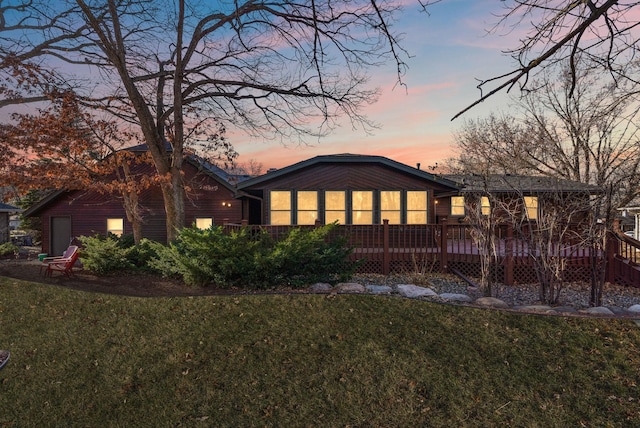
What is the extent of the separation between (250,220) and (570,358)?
16.4m

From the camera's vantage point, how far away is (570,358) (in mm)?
4926

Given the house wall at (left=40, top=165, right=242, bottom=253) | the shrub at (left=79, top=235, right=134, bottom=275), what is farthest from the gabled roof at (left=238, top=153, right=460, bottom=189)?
the shrub at (left=79, top=235, right=134, bottom=275)

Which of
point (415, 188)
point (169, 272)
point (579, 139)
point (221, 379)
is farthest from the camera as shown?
point (579, 139)

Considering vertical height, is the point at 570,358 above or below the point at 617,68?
Answer: below

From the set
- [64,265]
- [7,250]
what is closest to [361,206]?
[64,265]

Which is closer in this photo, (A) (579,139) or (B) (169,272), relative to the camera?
(B) (169,272)

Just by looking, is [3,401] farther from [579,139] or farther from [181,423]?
[579,139]

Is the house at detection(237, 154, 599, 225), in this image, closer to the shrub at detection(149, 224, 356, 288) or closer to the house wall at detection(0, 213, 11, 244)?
the shrub at detection(149, 224, 356, 288)

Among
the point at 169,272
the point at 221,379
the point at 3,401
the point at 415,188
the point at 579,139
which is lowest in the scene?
the point at 3,401

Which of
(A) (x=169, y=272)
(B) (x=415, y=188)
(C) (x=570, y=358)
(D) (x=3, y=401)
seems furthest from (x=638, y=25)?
(B) (x=415, y=188)

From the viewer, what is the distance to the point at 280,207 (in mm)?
14633

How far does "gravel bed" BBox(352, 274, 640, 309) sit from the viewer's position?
30.2 feet

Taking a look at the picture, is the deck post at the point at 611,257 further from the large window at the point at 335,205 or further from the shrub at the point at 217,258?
the shrub at the point at 217,258

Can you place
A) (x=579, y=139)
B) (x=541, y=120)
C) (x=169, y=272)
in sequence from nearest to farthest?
(x=169, y=272) < (x=579, y=139) < (x=541, y=120)
